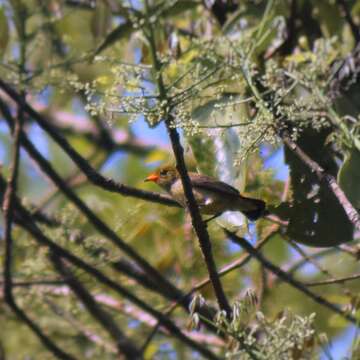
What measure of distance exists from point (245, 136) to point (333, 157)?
0.83m

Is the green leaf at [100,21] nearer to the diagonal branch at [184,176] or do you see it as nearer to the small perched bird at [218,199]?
the small perched bird at [218,199]

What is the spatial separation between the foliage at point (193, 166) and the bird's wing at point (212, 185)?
1.1 inches

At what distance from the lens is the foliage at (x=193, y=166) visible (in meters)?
2.20

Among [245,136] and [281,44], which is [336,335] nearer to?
[281,44]

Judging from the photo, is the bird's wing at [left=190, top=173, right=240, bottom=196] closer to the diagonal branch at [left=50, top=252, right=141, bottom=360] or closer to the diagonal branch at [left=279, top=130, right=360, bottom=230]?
the diagonal branch at [left=279, top=130, right=360, bottom=230]

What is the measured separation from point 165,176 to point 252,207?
1.60 ft

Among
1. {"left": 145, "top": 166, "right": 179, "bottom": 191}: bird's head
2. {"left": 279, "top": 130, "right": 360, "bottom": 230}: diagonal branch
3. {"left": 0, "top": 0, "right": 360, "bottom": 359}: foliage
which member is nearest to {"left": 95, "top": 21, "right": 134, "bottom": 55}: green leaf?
{"left": 0, "top": 0, "right": 360, "bottom": 359}: foliage

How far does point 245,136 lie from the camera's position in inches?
85.4

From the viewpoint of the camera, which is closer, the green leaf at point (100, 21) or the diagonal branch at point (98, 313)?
the diagonal branch at point (98, 313)

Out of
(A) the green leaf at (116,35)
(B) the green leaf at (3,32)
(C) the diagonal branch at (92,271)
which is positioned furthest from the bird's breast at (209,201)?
(B) the green leaf at (3,32)

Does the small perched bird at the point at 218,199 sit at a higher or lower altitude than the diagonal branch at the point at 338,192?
higher

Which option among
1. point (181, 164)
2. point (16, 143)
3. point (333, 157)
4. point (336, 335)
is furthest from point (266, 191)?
point (336, 335)

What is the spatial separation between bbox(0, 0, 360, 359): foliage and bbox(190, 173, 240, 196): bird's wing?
29 mm

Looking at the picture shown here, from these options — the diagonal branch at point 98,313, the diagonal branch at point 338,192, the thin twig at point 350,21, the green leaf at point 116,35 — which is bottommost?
the diagonal branch at point 338,192
